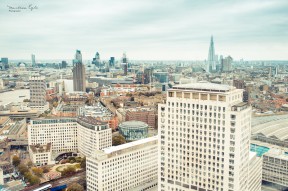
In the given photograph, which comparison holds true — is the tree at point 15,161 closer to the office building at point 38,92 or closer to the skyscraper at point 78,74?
the office building at point 38,92

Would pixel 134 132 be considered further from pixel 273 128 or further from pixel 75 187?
pixel 273 128

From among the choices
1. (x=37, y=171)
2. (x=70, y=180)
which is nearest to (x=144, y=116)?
(x=37, y=171)

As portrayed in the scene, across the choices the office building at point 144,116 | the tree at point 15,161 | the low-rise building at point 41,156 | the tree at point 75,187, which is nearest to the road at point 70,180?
the tree at point 75,187

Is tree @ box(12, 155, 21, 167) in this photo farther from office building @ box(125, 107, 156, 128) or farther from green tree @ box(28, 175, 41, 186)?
office building @ box(125, 107, 156, 128)

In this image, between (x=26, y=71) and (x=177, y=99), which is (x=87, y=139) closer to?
(x=177, y=99)

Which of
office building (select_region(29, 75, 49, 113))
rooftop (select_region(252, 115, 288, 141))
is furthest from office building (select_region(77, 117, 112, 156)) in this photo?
office building (select_region(29, 75, 49, 113))

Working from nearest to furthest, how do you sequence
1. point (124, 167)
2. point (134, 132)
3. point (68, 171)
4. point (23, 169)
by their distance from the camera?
point (124, 167) < point (23, 169) < point (68, 171) < point (134, 132)
